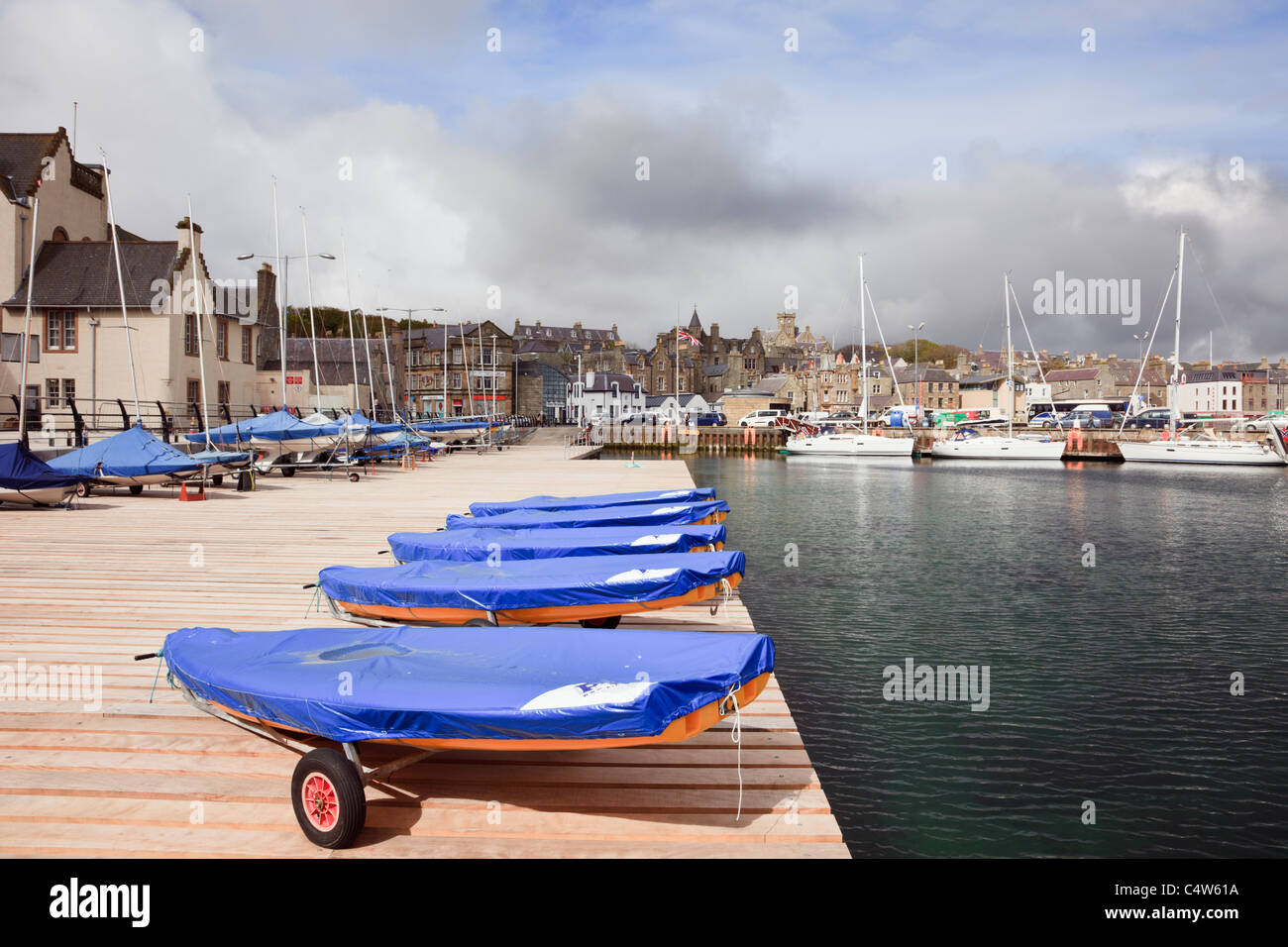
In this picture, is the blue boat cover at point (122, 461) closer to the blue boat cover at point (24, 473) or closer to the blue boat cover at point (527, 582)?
the blue boat cover at point (24, 473)

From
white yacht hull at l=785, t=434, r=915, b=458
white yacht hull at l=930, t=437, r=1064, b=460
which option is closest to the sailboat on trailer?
white yacht hull at l=930, t=437, r=1064, b=460

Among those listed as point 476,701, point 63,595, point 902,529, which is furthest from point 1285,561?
point 63,595

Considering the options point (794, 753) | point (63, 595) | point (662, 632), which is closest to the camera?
Answer: point (794, 753)

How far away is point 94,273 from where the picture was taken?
Result: 4997 centimetres

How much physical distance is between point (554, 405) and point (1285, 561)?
4381 inches

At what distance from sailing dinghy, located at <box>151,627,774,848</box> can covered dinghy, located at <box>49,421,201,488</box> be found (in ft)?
69.4

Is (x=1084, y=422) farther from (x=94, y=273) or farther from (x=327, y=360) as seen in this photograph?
(x=94, y=273)

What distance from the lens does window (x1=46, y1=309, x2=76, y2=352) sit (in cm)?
4859

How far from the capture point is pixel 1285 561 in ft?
90.1

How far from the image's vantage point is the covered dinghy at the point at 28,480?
2278 centimetres

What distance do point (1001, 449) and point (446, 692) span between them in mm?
84390

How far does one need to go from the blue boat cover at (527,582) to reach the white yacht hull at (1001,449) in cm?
7764

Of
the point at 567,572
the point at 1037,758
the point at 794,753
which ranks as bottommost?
the point at 1037,758

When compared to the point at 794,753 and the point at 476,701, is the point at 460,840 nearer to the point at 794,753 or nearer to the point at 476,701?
the point at 476,701
